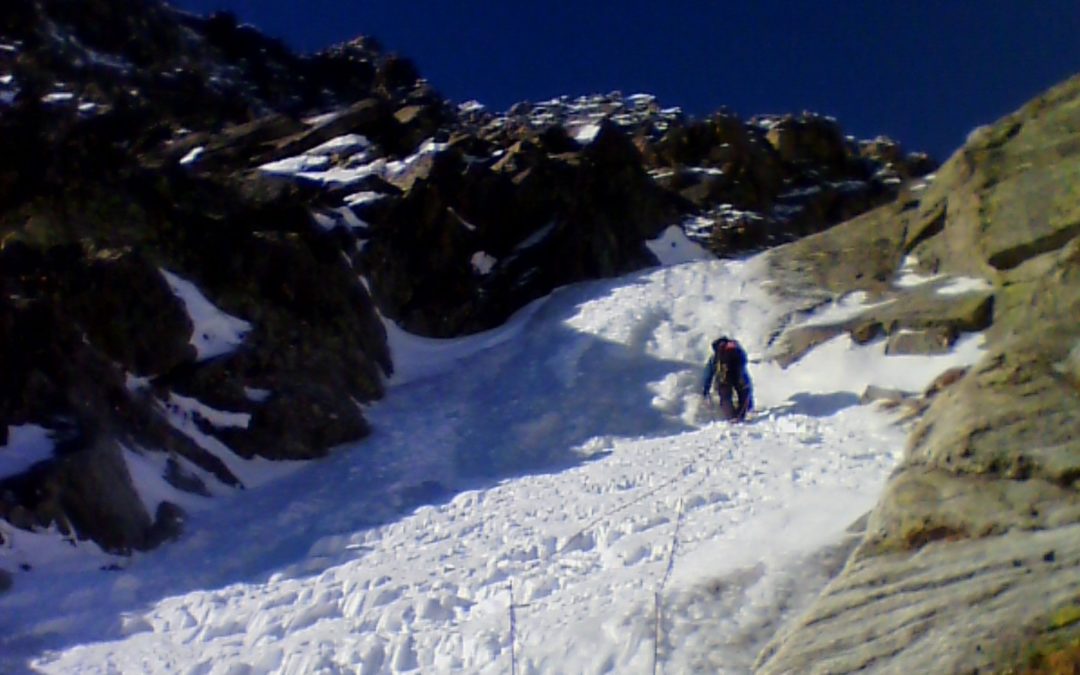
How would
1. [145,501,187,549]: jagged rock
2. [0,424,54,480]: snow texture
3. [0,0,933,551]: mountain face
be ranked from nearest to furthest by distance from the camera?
[0,424,54,480]: snow texture, [145,501,187,549]: jagged rock, [0,0,933,551]: mountain face

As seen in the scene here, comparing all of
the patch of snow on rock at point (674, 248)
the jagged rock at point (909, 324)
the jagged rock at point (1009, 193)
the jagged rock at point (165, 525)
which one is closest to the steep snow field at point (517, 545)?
the jagged rock at point (165, 525)

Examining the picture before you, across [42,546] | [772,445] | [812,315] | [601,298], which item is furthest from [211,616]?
[601,298]

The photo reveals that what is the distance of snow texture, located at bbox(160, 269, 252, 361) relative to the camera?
757 inches

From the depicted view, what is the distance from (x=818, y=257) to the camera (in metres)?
27.7

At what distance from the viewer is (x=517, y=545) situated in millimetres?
12281

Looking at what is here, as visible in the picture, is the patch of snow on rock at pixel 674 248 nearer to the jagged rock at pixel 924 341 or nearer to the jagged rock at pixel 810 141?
the jagged rock at pixel 810 141

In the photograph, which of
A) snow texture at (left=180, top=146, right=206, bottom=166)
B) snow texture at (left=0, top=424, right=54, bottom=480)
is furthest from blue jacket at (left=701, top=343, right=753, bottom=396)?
snow texture at (left=180, top=146, right=206, bottom=166)

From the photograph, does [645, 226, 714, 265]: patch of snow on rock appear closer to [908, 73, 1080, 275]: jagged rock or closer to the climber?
[908, 73, 1080, 275]: jagged rock

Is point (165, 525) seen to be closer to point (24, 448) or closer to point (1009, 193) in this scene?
point (24, 448)

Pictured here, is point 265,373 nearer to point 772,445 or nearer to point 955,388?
point 772,445

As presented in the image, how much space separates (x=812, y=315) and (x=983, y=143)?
618 centimetres

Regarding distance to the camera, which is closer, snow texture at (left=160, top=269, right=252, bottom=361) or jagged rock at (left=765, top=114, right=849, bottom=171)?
snow texture at (left=160, top=269, right=252, bottom=361)

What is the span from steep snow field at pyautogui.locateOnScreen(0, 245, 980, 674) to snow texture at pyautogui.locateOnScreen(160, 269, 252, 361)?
3.00 meters

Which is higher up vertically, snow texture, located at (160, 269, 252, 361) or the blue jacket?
snow texture, located at (160, 269, 252, 361)
